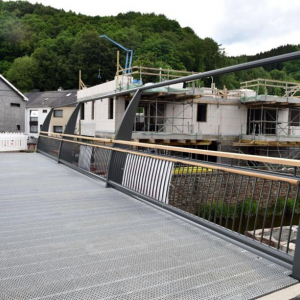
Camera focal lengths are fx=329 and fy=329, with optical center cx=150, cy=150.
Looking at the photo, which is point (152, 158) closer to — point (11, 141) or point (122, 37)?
point (11, 141)

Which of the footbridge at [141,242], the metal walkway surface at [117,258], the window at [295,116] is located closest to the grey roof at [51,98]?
the window at [295,116]

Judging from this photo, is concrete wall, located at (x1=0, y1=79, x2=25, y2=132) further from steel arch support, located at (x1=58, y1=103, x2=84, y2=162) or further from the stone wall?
the stone wall

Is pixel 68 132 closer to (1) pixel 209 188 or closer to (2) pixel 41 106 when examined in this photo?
(1) pixel 209 188

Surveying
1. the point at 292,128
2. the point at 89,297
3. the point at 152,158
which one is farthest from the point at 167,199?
the point at 292,128

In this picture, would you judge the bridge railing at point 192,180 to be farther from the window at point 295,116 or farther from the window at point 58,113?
the window at point 58,113

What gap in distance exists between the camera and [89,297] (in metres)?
2.13

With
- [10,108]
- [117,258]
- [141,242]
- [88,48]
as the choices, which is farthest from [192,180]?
[88,48]

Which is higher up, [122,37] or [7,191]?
[122,37]

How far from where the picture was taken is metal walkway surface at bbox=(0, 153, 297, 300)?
223cm

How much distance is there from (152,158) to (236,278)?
7.72 feet

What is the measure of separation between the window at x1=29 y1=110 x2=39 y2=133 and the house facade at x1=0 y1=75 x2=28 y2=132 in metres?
7.79

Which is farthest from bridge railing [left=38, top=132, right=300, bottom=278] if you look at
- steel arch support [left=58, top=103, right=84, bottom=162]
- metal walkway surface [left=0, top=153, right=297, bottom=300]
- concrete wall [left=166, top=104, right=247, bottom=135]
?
concrete wall [left=166, top=104, right=247, bottom=135]

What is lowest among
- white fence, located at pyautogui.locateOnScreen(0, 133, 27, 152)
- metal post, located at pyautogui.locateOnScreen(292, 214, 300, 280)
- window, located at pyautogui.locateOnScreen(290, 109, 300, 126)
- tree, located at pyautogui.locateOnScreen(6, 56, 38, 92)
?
white fence, located at pyautogui.locateOnScreen(0, 133, 27, 152)

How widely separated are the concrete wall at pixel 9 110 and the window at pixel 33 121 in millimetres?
7806
